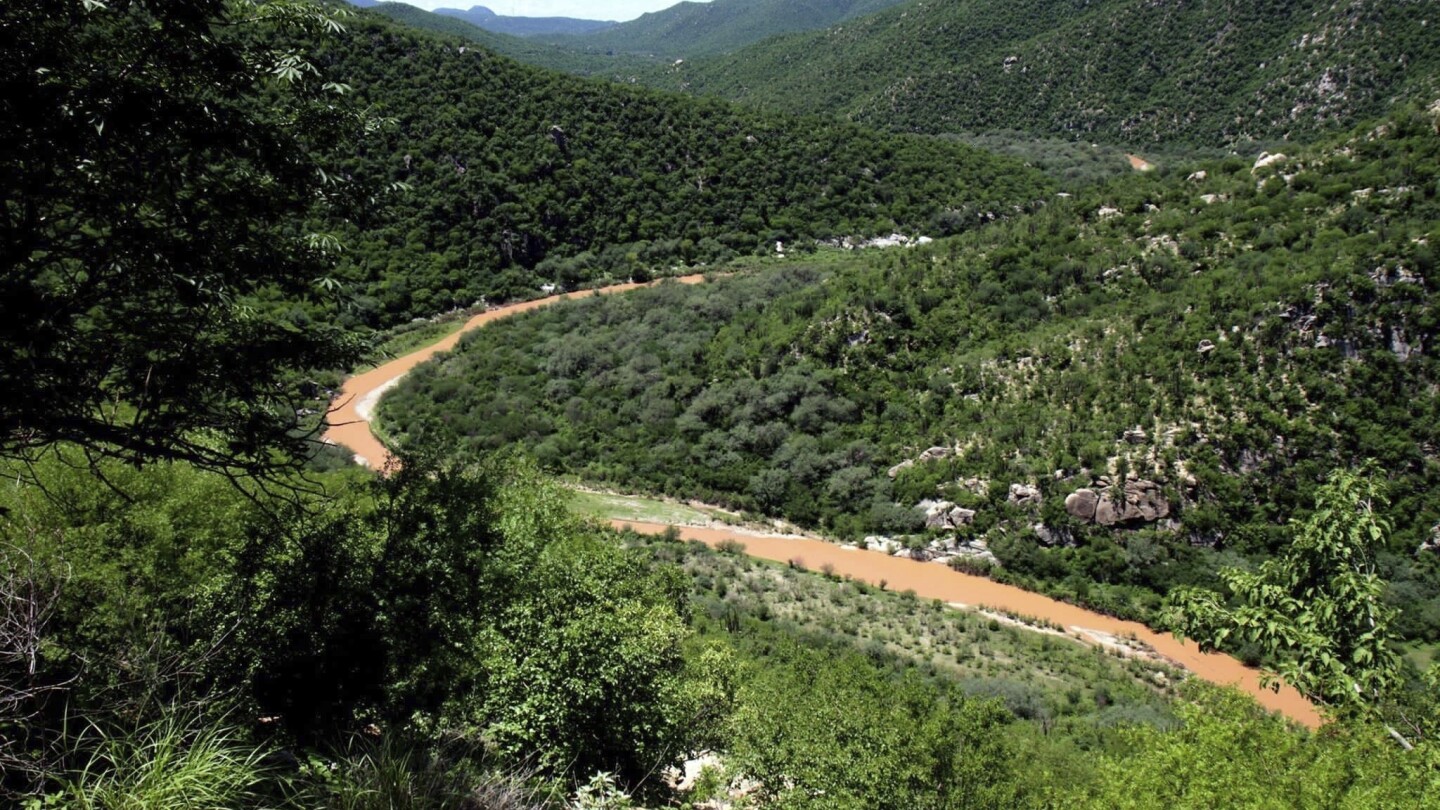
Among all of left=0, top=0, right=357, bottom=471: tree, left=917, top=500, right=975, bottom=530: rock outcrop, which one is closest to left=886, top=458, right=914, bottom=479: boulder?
left=917, top=500, right=975, bottom=530: rock outcrop

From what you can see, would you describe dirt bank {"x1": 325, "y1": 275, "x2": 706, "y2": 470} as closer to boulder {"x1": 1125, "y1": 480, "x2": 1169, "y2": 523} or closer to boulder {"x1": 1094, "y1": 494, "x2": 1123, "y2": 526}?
boulder {"x1": 1094, "y1": 494, "x2": 1123, "y2": 526}

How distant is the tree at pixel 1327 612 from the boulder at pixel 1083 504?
20563 mm

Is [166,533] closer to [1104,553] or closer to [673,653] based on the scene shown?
[673,653]

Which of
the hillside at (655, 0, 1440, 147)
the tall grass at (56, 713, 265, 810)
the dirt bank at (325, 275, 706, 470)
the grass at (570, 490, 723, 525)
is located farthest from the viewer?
the hillside at (655, 0, 1440, 147)

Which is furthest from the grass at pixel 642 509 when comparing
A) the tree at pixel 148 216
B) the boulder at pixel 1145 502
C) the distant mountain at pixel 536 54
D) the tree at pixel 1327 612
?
the distant mountain at pixel 536 54

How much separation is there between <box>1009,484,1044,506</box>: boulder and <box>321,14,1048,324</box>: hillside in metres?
38.1

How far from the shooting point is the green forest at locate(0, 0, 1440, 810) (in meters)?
4.61

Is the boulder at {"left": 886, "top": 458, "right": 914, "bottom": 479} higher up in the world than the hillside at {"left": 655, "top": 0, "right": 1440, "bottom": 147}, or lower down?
lower down

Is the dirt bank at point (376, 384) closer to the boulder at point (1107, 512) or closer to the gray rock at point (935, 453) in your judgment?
the gray rock at point (935, 453)

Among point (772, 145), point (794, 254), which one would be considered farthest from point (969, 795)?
point (772, 145)

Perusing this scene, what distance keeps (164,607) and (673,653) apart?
6.17m

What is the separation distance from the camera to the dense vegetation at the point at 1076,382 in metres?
24.3

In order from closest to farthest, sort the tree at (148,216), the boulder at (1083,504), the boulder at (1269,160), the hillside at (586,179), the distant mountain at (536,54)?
the tree at (148,216) < the boulder at (1083,504) < the boulder at (1269,160) < the hillside at (586,179) < the distant mountain at (536,54)

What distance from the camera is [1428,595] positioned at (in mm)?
21422
